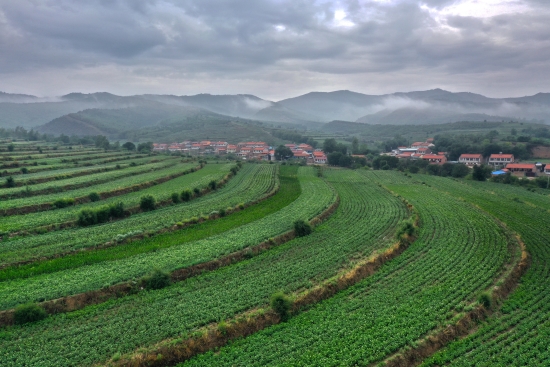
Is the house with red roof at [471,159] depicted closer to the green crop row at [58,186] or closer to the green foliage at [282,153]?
the green foliage at [282,153]

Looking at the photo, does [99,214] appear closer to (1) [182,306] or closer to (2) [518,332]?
(1) [182,306]

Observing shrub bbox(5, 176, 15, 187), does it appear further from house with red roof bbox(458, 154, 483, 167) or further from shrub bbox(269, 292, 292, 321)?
house with red roof bbox(458, 154, 483, 167)

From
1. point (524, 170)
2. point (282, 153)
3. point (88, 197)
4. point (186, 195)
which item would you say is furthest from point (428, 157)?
point (88, 197)

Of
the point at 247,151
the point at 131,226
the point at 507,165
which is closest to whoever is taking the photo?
the point at 131,226

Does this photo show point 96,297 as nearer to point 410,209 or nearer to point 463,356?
point 463,356

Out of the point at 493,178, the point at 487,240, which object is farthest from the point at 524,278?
the point at 493,178

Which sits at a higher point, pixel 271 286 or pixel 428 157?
pixel 428 157
